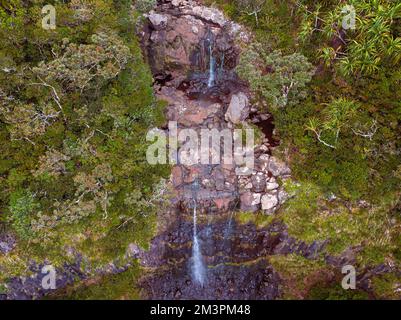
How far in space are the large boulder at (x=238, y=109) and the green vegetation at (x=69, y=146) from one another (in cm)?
475

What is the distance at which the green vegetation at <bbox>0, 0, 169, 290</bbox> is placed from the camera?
1263cm

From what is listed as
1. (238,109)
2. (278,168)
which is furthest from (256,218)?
(238,109)

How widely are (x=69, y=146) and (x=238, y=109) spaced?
891 cm

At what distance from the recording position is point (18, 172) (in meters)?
13.0

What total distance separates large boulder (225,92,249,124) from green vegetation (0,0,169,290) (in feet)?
15.6

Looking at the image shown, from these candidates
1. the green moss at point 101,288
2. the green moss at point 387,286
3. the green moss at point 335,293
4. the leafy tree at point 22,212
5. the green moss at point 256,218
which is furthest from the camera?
the green moss at point 101,288

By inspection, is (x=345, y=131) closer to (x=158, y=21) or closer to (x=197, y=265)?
(x=197, y=265)

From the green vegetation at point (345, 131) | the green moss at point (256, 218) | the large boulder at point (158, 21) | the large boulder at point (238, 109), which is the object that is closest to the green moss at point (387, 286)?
the green vegetation at point (345, 131)

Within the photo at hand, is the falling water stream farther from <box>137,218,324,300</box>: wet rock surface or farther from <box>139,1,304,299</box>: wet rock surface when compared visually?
<box>137,218,324,300</box>: wet rock surface

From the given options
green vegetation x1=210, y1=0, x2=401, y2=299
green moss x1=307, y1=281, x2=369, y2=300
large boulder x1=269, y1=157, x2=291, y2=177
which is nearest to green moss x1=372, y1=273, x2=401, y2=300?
green vegetation x1=210, y1=0, x2=401, y2=299

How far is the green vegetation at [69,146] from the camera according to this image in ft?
41.4

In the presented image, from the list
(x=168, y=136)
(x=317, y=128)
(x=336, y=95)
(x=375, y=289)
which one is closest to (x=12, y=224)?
(x=168, y=136)

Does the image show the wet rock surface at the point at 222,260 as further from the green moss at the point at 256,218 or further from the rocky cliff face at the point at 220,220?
the green moss at the point at 256,218

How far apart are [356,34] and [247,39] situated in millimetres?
5778
